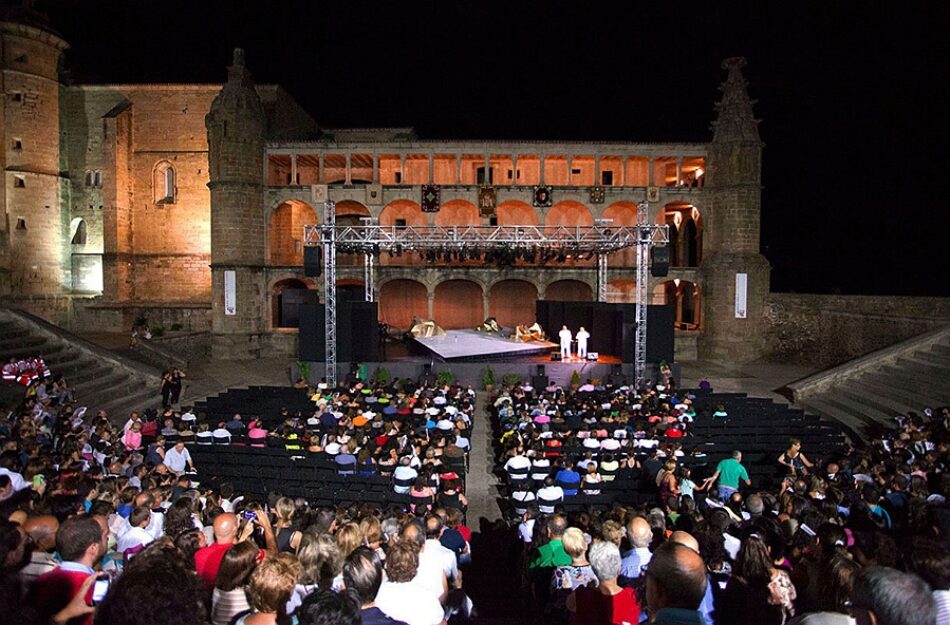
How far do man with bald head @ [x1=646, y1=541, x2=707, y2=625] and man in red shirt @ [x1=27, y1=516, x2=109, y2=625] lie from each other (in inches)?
137

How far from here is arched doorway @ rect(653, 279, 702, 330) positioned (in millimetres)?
34812

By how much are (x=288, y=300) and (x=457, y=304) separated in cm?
1021

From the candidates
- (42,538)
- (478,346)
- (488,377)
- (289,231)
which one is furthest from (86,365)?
(42,538)

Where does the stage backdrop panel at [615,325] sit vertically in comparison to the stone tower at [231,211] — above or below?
below

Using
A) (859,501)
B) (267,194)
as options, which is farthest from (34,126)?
(859,501)

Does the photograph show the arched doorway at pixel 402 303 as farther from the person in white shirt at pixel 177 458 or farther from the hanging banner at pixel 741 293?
the person in white shirt at pixel 177 458

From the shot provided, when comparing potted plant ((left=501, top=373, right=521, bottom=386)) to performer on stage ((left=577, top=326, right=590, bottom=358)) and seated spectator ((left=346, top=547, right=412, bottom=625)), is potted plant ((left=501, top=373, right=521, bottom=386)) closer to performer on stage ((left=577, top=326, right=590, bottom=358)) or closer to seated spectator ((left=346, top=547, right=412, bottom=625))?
performer on stage ((left=577, top=326, right=590, bottom=358))

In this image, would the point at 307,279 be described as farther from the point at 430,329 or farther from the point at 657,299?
the point at 657,299

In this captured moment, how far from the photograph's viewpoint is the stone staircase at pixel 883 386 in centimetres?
1681

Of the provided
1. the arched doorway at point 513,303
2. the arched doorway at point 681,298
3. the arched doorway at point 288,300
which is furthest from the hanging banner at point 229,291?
the arched doorway at point 681,298

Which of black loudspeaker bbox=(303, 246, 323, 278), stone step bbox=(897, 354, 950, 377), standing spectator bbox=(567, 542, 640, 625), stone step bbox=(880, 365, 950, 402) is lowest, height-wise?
stone step bbox=(880, 365, 950, 402)

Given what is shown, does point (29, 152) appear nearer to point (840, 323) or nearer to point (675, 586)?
point (675, 586)

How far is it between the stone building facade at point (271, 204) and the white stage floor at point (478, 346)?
12.8 feet

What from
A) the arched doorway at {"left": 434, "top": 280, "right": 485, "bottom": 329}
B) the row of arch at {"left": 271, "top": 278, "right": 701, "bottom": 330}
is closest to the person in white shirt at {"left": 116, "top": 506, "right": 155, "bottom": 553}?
the row of arch at {"left": 271, "top": 278, "right": 701, "bottom": 330}
